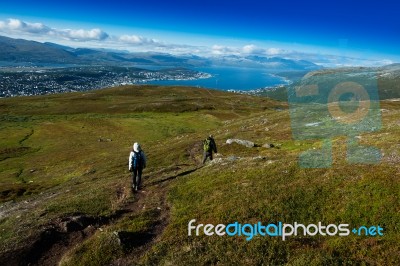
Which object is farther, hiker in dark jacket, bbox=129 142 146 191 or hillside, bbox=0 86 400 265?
hiker in dark jacket, bbox=129 142 146 191

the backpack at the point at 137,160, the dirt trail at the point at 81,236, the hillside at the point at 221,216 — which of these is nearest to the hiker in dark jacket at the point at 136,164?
the backpack at the point at 137,160

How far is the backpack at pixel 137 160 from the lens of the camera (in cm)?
2972

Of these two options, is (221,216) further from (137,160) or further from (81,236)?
(137,160)

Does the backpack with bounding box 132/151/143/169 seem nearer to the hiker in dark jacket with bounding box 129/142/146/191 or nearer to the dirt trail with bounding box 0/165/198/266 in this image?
the hiker in dark jacket with bounding box 129/142/146/191

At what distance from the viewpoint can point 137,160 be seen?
2998 centimetres

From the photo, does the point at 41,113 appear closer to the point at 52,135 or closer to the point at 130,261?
the point at 52,135

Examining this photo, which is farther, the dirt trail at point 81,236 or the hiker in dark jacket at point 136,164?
the hiker in dark jacket at point 136,164

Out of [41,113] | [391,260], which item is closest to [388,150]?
[391,260]

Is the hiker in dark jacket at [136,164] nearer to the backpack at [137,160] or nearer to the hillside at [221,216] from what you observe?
the backpack at [137,160]

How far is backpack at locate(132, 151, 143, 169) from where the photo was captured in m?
29.7

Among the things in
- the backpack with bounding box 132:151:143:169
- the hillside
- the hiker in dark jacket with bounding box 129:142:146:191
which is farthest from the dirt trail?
the backpack with bounding box 132:151:143:169

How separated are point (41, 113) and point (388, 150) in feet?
480

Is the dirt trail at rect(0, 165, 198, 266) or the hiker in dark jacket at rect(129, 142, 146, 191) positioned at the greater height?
the hiker in dark jacket at rect(129, 142, 146, 191)

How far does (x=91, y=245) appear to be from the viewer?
1897 centimetres
